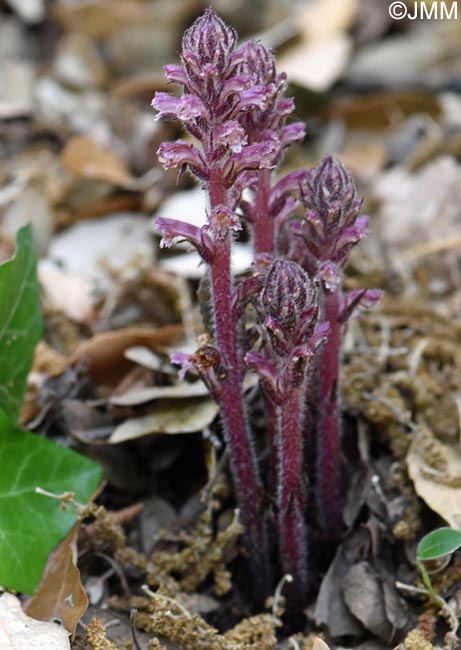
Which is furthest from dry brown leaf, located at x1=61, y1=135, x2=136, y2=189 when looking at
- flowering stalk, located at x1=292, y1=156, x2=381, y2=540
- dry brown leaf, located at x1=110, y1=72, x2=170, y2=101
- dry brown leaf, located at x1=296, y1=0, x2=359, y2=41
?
flowering stalk, located at x1=292, y1=156, x2=381, y2=540

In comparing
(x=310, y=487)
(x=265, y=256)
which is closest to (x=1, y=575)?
(x=310, y=487)

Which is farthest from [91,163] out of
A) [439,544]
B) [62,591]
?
[439,544]

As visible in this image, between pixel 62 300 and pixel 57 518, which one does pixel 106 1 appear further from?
pixel 57 518

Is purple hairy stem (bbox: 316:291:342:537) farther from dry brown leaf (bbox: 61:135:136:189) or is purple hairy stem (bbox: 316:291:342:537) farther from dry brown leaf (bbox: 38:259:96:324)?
dry brown leaf (bbox: 61:135:136:189)

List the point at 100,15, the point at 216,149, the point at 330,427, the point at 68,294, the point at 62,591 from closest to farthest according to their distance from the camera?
the point at 216,149
the point at 62,591
the point at 330,427
the point at 68,294
the point at 100,15
